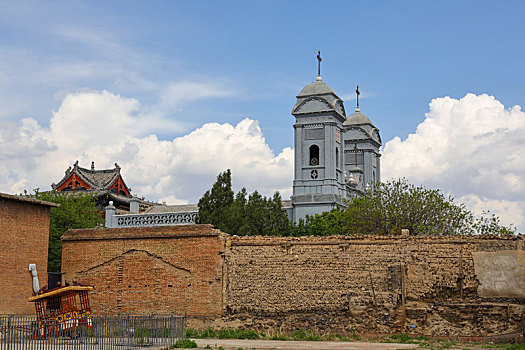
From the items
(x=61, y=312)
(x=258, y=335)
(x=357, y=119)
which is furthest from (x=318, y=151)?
(x=61, y=312)

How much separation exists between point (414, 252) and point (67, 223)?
20.1m

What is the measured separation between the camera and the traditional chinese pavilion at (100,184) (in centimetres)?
5741

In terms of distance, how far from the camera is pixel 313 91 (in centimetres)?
5581

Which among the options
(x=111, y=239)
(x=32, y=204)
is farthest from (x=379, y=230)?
(x=32, y=204)

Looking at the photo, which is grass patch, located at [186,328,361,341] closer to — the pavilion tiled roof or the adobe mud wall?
the adobe mud wall

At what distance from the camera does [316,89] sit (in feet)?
183

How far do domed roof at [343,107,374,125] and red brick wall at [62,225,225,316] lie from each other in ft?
159

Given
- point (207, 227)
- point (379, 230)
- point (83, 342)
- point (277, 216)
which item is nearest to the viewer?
point (83, 342)

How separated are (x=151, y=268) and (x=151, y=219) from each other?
23792 mm

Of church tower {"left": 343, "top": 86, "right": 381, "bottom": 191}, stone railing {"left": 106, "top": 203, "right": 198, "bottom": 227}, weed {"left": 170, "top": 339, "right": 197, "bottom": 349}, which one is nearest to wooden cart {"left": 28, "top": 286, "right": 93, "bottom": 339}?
weed {"left": 170, "top": 339, "right": 197, "bottom": 349}

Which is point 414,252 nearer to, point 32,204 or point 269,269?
point 269,269

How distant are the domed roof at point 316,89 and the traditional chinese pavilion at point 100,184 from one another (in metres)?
18.1

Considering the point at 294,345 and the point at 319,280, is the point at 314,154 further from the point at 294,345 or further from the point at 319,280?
the point at 294,345

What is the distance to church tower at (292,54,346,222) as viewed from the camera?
2115 inches
